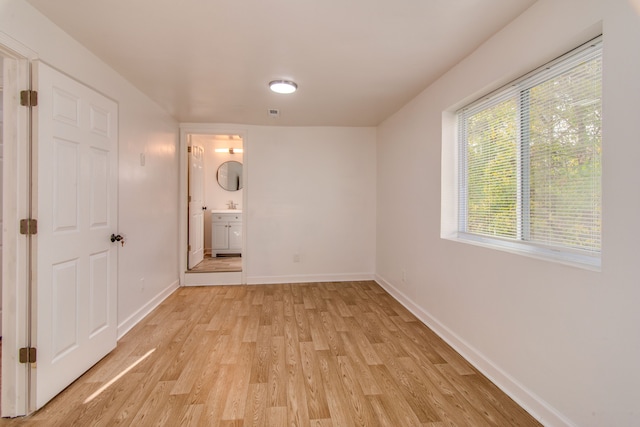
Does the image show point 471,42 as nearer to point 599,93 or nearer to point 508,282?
point 599,93

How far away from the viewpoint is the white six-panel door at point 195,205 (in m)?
4.64

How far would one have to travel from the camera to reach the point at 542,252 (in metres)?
1.85

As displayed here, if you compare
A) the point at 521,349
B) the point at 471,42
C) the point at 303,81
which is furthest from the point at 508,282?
the point at 303,81

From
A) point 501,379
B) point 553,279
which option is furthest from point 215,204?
point 553,279

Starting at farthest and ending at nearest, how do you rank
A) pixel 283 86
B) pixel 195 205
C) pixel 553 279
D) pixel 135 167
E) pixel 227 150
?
pixel 227 150
pixel 195 205
pixel 135 167
pixel 283 86
pixel 553 279

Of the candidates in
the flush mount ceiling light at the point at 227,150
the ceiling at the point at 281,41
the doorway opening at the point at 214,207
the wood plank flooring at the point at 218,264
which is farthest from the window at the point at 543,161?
the flush mount ceiling light at the point at 227,150

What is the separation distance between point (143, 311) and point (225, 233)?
9.62 ft

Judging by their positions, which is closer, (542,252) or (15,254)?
(15,254)

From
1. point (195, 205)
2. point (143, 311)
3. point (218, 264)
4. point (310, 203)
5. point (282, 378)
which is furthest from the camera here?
point (218, 264)

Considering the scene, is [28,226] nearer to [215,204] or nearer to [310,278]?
[310,278]

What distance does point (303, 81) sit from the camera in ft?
9.39

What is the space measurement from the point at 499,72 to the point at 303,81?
5.24ft

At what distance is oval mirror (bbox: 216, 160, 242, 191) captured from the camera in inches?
260

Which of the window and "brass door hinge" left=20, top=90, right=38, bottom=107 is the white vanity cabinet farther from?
the window
